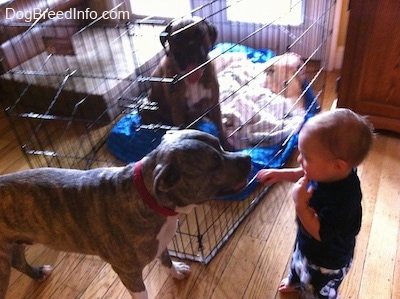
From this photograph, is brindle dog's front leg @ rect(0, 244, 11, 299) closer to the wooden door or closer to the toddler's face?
the toddler's face

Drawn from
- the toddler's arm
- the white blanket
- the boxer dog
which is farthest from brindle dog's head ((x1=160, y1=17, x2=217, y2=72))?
the toddler's arm

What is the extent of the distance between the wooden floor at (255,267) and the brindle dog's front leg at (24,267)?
34 millimetres

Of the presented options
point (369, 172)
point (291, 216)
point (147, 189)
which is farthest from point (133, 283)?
point (369, 172)

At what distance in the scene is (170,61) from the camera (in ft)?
6.54

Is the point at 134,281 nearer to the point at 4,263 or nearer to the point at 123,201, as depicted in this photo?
the point at 123,201

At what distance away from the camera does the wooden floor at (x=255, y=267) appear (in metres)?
1.60

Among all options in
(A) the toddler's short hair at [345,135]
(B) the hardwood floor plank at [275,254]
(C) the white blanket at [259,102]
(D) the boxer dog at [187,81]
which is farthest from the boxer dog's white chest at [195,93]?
(A) the toddler's short hair at [345,135]

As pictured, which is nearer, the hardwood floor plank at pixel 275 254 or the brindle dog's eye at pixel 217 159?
the brindle dog's eye at pixel 217 159

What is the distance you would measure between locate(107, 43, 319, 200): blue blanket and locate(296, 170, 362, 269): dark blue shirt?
0.71 metres

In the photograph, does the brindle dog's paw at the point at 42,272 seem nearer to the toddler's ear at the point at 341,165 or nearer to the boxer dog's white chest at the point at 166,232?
the boxer dog's white chest at the point at 166,232

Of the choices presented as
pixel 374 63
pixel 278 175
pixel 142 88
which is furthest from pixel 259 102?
pixel 278 175

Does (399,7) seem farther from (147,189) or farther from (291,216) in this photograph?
(147,189)

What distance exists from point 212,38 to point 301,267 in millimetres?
1167

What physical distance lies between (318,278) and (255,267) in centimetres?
41
